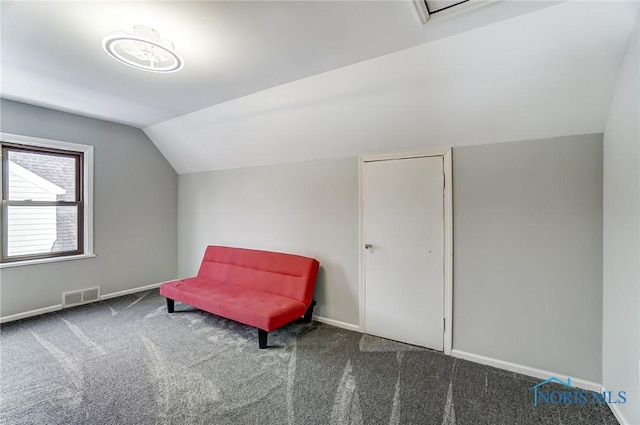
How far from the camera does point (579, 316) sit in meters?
2.16

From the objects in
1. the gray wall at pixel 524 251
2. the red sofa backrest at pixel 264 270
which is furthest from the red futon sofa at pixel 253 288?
the gray wall at pixel 524 251

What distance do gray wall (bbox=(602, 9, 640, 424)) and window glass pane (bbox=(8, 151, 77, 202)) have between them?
5471mm

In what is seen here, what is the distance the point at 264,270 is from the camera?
11.5ft

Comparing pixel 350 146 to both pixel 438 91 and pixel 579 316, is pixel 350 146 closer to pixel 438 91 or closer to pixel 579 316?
pixel 438 91

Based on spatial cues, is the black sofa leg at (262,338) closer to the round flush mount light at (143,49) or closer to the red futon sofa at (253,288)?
the red futon sofa at (253,288)

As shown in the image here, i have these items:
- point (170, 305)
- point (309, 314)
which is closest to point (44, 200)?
point (170, 305)

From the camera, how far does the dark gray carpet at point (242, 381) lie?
6.10 ft

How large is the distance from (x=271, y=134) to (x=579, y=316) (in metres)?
3.26

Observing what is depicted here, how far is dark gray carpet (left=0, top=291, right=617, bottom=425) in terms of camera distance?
6.10 ft

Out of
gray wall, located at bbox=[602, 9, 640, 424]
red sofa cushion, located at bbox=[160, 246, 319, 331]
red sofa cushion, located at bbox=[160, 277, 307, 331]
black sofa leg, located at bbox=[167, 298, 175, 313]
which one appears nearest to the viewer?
gray wall, located at bbox=[602, 9, 640, 424]

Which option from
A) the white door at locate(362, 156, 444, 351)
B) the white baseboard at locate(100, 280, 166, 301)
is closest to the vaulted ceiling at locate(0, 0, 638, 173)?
the white door at locate(362, 156, 444, 351)

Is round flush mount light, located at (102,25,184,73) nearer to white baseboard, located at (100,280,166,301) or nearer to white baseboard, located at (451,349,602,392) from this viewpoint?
white baseboard, located at (451,349,602,392)

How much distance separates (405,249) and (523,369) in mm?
1311

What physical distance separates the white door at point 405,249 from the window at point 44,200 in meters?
3.73
